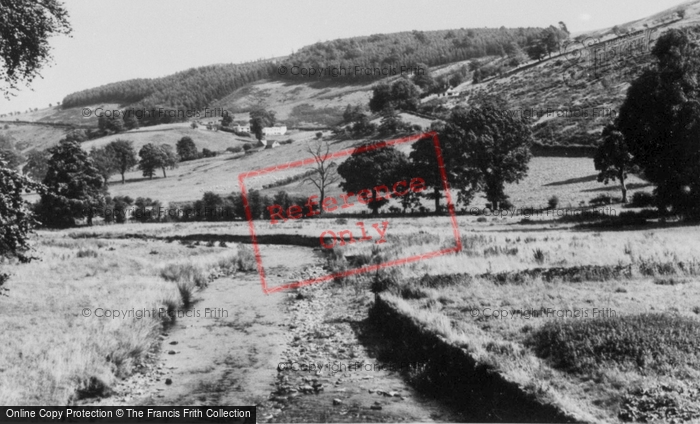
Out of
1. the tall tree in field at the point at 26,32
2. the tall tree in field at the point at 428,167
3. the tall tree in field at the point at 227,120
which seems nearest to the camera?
the tall tree in field at the point at 26,32

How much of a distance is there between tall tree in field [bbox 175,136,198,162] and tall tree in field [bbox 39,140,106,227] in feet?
225

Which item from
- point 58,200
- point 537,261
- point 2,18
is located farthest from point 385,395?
point 58,200

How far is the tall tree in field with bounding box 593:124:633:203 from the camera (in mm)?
57062

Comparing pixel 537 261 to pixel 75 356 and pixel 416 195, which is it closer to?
pixel 75 356

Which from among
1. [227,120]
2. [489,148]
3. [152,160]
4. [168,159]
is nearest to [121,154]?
[152,160]

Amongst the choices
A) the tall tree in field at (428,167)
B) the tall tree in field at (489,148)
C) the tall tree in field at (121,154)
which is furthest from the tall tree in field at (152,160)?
the tall tree in field at (489,148)

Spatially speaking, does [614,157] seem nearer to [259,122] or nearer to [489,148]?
[489,148]

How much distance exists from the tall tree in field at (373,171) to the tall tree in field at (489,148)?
29.5ft

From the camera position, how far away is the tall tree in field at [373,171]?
229 feet

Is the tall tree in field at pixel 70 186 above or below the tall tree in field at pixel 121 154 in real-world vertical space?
below

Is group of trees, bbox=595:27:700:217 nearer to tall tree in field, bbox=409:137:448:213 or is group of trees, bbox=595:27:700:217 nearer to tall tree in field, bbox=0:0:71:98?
tall tree in field, bbox=409:137:448:213

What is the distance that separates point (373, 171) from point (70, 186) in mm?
36079

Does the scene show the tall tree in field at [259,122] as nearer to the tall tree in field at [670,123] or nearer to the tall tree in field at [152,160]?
the tall tree in field at [152,160]

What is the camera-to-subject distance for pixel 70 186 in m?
70.1
